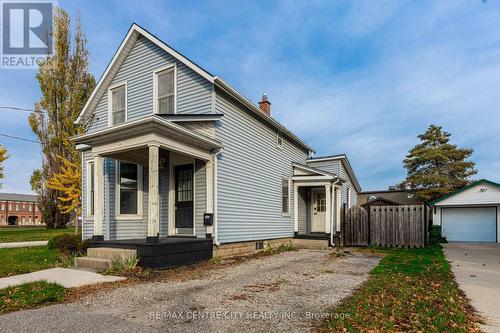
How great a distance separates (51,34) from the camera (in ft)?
89.4

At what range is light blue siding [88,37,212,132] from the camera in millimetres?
10555

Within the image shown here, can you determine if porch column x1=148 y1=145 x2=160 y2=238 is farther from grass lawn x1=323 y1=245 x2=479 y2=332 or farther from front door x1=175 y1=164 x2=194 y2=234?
grass lawn x1=323 y1=245 x2=479 y2=332

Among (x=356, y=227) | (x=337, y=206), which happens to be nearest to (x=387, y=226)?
(x=356, y=227)

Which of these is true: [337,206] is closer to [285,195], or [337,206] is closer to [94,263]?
[285,195]

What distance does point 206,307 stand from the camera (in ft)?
16.2

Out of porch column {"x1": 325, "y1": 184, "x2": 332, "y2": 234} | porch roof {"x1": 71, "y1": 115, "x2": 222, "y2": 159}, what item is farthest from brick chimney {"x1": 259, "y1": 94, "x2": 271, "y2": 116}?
porch roof {"x1": 71, "y1": 115, "x2": 222, "y2": 159}

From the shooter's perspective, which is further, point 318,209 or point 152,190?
point 318,209

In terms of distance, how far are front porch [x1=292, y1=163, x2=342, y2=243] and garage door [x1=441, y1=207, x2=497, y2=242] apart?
28.8 feet

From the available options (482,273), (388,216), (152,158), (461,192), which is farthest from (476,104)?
(152,158)

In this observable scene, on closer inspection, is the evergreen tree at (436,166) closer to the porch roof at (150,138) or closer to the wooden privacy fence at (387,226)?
A: the wooden privacy fence at (387,226)

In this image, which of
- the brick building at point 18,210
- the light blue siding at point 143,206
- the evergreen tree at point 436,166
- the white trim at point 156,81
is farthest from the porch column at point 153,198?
the brick building at point 18,210

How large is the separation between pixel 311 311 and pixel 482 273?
5834 mm

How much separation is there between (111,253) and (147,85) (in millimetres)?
6338

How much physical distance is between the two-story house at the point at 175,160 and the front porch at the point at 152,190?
0.11 ft
